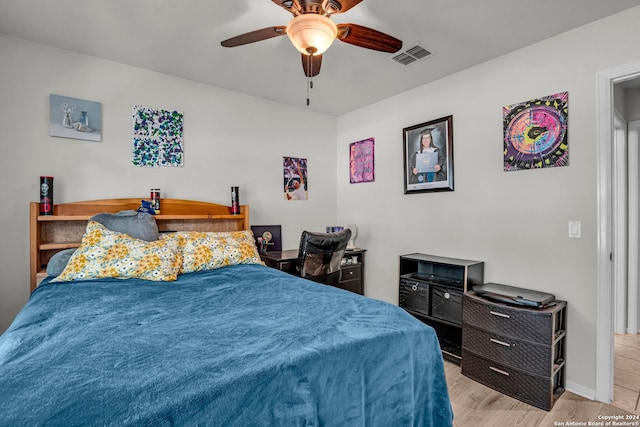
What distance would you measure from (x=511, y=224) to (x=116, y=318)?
2744 mm

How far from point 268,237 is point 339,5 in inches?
96.9

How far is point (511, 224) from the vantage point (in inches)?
102

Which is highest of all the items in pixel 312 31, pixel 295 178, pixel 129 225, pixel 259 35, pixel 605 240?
pixel 259 35

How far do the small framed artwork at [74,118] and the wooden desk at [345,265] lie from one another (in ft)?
6.08

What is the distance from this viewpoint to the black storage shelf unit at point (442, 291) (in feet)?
8.66

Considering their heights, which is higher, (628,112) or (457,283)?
(628,112)

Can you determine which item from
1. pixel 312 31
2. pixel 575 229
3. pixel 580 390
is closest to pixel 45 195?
pixel 312 31

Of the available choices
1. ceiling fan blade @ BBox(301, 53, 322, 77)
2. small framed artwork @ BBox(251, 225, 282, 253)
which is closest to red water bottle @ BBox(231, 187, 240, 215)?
small framed artwork @ BBox(251, 225, 282, 253)

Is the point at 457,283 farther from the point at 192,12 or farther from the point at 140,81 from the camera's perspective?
the point at 140,81

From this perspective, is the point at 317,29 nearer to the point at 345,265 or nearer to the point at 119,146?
the point at 119,146

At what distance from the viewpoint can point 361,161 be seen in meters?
4.00

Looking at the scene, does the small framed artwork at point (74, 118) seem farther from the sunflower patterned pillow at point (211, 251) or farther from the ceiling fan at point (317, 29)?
the ceiling fan at point (317, 29)

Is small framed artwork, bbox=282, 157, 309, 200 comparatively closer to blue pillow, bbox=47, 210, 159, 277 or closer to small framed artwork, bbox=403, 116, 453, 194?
small framed artwork, bbox=403, 116, 453, 194

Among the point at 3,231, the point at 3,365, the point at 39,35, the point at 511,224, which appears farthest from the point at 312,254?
the point at 39,35
